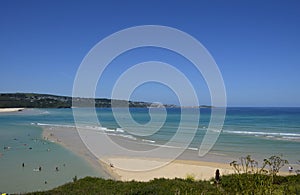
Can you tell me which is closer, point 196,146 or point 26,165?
point 26,165

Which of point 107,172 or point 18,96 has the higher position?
point 18,96

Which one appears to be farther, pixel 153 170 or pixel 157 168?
pixel 157 168

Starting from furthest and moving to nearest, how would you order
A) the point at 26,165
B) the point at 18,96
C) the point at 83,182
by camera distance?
the point at 18,96 → the point at 26,165 → the point at 83,182

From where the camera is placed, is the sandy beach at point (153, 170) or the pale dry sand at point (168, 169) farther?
the sandy beach at point (153, 170)

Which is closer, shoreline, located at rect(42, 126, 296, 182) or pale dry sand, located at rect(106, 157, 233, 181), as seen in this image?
pale dry sand, located at rect(106, 157, 233, 181)

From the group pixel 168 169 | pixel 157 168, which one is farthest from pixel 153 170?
pixel 168 169

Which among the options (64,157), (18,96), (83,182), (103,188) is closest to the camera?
(103,188)

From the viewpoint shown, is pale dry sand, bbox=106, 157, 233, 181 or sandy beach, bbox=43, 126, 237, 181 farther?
sandy beach, bbox=43, 126, 237, 181

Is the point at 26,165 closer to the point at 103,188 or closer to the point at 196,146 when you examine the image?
the point at 103,188

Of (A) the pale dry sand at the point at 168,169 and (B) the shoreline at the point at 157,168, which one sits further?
(B) the shoreline at the point at 157,168

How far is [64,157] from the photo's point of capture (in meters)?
27.2

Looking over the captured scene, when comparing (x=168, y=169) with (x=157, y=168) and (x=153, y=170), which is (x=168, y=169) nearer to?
(x=157, y=168)

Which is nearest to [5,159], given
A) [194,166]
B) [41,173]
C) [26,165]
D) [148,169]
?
[26,165]

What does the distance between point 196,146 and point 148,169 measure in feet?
45.1
